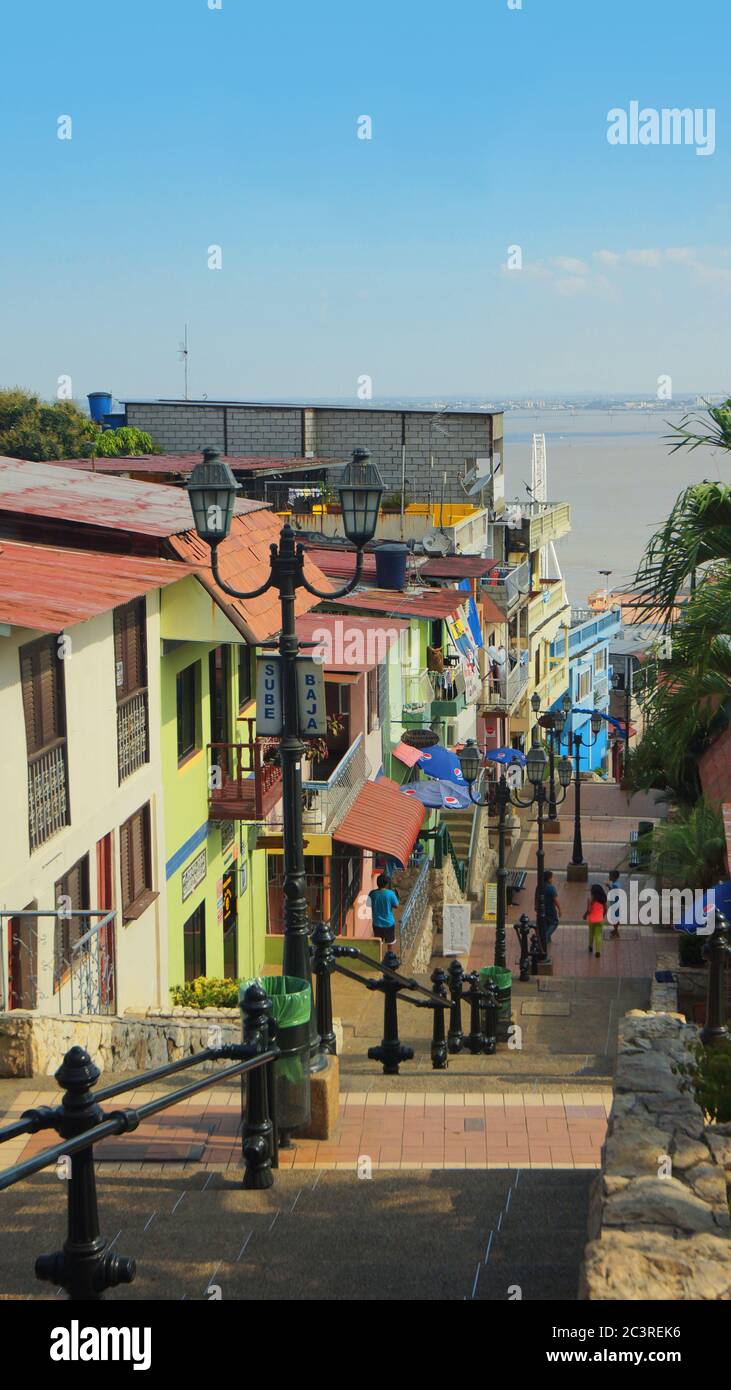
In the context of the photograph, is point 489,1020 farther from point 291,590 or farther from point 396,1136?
point 291,590

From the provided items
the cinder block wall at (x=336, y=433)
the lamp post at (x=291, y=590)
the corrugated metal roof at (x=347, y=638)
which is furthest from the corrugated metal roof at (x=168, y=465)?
the lamp post at (x=291, y=590)

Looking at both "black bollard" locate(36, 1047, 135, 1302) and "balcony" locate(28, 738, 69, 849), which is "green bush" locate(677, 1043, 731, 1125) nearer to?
"black bollard" locate(36, 1047, 135, 1302)

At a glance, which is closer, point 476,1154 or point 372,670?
point 476,1154

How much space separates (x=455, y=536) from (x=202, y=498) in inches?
1292

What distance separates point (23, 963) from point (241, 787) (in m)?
7.73

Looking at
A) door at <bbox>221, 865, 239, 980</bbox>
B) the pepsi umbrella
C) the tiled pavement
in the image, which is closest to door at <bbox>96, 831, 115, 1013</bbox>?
the tiled pavement

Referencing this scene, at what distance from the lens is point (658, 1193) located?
5.21m

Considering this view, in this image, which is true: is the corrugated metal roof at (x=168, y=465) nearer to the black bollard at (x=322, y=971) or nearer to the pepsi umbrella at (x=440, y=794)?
the pepsi umbrella at (x=440, y=794)

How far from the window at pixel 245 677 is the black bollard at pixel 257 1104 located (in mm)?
14026

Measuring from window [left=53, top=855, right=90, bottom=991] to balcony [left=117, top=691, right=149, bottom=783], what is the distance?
1.65 meters

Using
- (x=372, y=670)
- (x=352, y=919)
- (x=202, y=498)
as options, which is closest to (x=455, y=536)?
(x=372, y=670)
